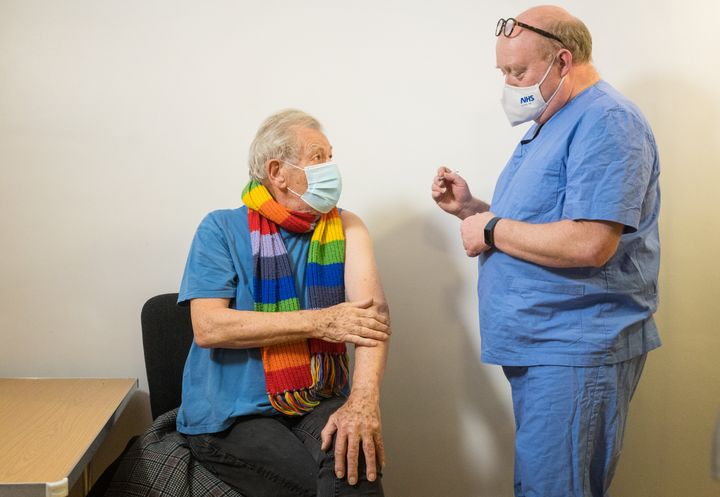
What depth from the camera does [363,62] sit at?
213 centimetres

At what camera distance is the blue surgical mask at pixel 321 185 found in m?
1.70

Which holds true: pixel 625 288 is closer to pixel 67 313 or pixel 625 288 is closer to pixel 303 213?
pixel 303 213

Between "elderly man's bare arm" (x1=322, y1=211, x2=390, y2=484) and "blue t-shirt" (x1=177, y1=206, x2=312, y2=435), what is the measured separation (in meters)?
0.16

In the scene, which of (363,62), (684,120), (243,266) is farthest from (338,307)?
(684,120)

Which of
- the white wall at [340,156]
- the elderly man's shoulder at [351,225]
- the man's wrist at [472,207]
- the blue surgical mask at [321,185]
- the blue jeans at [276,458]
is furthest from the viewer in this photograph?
the white wall at [340,156]

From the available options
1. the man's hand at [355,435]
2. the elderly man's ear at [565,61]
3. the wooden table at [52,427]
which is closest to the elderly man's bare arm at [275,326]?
the man's hand at [355,435]

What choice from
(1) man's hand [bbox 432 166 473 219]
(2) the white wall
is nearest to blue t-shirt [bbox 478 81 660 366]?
(1) man's hand [bbox 432 166 473 219]

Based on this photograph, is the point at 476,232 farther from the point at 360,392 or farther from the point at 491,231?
the point at 360,392

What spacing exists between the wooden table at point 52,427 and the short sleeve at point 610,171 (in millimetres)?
1249

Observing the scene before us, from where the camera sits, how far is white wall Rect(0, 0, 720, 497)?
6.82ft

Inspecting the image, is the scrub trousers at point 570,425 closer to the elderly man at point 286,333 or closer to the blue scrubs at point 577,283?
the blue scrubs at point 577,283

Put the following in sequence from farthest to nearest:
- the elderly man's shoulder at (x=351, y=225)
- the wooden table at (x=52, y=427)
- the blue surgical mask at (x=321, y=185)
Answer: the elderly man's shoulder at (x=351, y=225) < the blue surgical mask at (x=321, y=185) < the wooden table at (x=52, y=427)

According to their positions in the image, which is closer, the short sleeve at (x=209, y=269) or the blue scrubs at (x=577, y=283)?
the blue scrubs at (x=577, y=283)

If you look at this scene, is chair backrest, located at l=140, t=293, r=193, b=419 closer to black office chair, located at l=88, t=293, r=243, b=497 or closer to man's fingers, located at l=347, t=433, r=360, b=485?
black office chair, located at l=88, t=293, r=243, b=497
